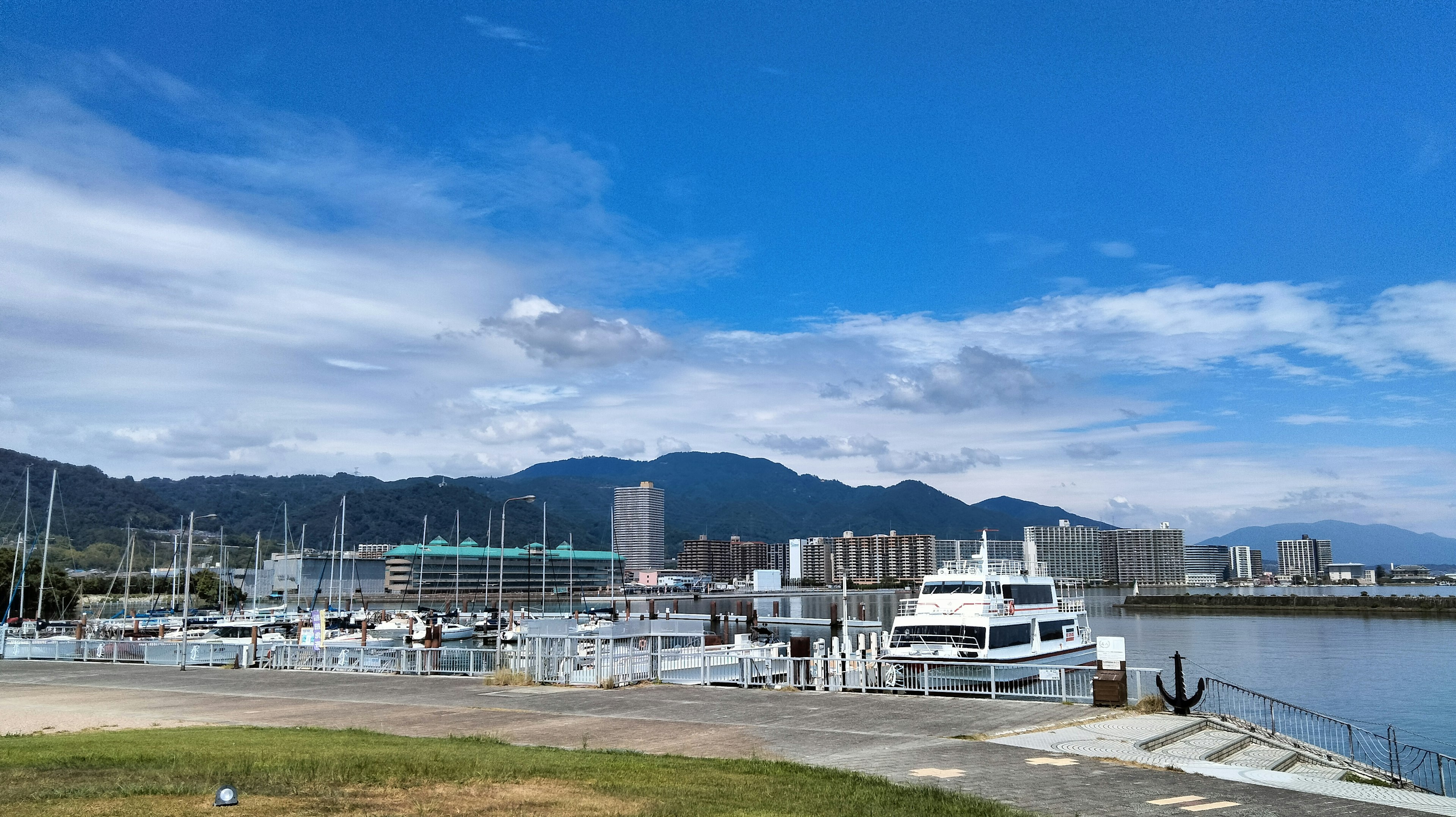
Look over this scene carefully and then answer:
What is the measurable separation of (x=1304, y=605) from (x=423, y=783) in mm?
154472

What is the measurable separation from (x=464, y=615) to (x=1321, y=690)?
91.7 m

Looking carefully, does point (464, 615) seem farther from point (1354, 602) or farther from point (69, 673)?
point (1354, 602)

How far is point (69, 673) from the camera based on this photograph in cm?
3428

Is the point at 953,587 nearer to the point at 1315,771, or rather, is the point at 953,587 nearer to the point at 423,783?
the point at 1315,771

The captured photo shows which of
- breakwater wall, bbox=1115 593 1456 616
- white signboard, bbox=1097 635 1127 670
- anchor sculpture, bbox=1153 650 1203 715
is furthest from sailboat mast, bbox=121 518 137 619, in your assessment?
breakwater wall, bbox=1115 593 1456 616

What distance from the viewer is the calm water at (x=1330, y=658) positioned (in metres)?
46.0

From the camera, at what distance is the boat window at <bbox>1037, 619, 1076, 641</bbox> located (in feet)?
179

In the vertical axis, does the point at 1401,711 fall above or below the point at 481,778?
below

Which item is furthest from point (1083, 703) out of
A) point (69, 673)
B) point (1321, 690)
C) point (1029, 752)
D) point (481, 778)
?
point (1321, 690)

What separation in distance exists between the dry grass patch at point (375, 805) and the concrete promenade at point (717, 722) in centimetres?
479

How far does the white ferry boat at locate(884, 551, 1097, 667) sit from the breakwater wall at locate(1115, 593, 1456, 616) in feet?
306

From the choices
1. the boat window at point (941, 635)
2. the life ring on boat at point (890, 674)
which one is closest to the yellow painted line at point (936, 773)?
the life ring on boat at point (890, 674)

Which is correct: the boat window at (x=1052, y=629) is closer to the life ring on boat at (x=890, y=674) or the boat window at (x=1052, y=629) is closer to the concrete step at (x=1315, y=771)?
the life ring on boat at (x=890, y=674)

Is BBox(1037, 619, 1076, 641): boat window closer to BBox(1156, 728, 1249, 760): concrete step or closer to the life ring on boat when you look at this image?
the life ring on boat
